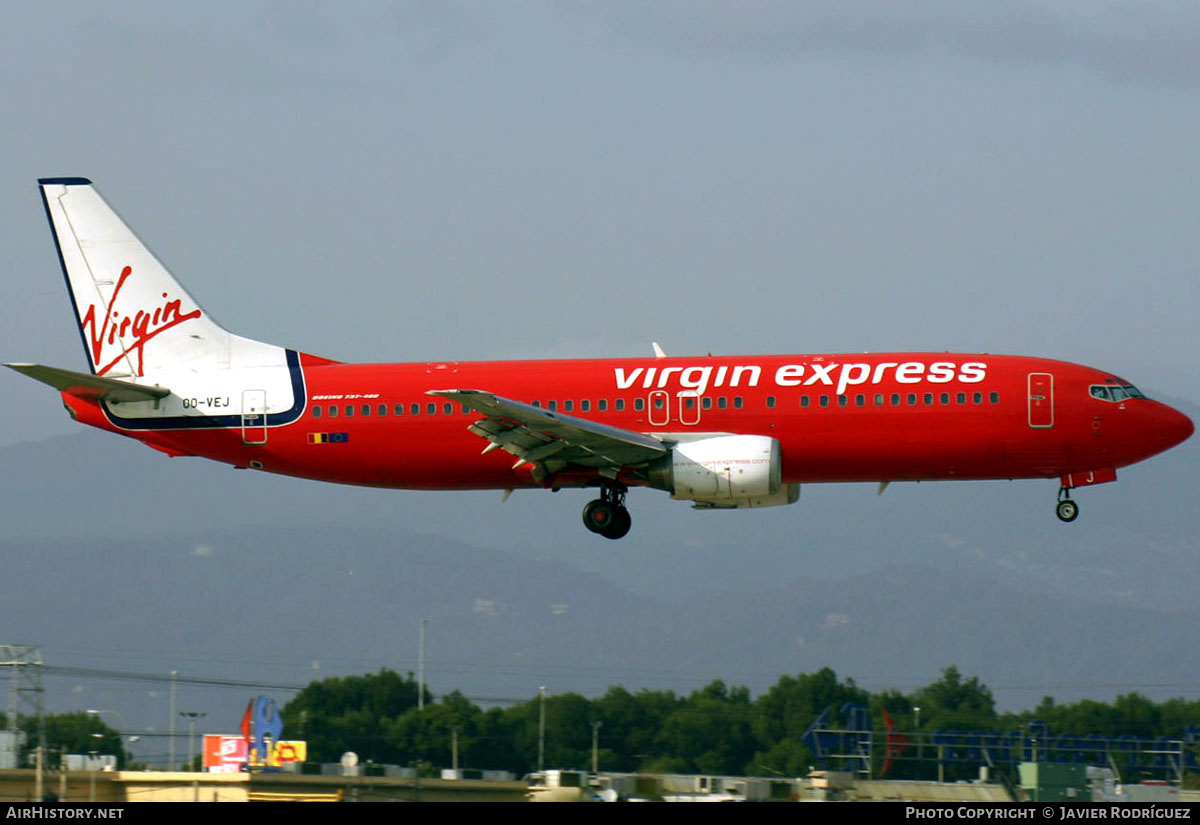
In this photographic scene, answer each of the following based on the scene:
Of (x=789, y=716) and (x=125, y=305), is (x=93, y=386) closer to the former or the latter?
(x=125, y=305)

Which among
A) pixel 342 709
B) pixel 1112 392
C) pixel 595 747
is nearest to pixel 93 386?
pixel 595 747

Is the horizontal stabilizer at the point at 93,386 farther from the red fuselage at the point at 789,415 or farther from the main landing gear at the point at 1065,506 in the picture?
the main landing gear at the point at 1065,506

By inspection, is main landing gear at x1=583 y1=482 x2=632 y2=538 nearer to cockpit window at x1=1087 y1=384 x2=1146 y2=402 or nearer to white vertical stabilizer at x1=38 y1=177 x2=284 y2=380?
white vertical stabilizer at x1=38 y1=177 x2=284 y2=380

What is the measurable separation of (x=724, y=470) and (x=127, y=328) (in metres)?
19.2

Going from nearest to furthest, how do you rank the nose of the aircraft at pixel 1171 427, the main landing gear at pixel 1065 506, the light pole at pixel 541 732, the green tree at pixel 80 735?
1. the nose of the aircraft at pixel 1171 427
2. the main landing gear at pixel 1065 506
3. the light pole at pixel 541 732
4. the green tree at pixel 80 735

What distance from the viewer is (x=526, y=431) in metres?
42.5

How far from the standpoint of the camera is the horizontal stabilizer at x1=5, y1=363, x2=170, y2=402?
4478 cm

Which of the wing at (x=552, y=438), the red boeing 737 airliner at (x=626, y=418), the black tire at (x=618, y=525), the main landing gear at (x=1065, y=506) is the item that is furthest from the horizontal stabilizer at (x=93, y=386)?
the main landing gear at (x=1065, y=506)

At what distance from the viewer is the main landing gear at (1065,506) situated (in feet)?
145

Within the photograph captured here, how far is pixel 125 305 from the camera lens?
162 ft

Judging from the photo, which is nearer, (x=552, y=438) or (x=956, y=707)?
(x=552, y=438)

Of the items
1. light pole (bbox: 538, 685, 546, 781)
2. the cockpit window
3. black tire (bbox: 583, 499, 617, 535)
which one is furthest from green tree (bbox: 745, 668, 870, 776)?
the cockpit window

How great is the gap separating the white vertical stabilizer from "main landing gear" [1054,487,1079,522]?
22.5m

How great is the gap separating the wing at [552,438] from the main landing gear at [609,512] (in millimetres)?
889
